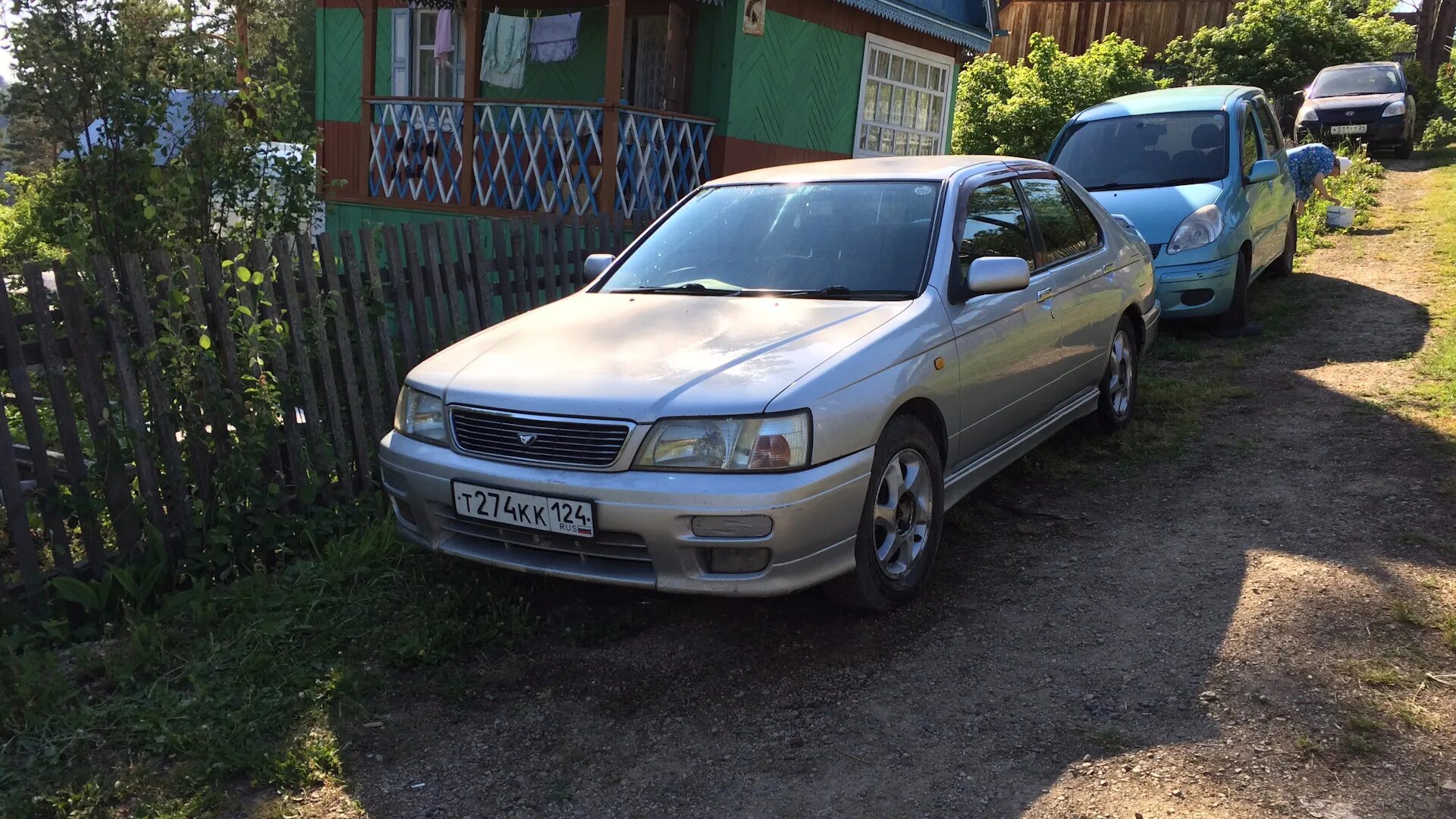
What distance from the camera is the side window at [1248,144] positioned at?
28.0 feet

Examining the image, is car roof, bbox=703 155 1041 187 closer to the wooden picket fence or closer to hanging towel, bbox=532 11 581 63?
the wooden picket fence

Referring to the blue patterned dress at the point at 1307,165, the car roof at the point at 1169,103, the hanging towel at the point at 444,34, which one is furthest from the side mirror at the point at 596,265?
the blue patterned dress at the point at 1307,165

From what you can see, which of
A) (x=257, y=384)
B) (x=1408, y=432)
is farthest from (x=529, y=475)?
(x=1408, y=432)

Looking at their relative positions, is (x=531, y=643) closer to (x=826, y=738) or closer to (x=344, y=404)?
(x=826, y=738)

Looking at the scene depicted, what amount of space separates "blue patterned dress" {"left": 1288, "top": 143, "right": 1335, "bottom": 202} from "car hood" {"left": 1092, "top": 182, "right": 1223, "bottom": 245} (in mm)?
4759

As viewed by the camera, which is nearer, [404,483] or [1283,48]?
[404,483]

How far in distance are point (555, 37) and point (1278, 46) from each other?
17148 millimetres

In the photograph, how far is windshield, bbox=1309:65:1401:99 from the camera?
19.4m

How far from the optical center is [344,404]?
527 centimetres

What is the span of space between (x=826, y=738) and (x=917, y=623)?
2.73ft

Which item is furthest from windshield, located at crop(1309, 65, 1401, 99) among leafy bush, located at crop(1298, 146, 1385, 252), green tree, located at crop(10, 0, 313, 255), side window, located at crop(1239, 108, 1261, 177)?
green tree, located at crop(10, 0, 313, 255)

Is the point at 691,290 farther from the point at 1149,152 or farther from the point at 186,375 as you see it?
the point at 1149,152

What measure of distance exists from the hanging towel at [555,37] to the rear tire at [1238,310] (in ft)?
21.5

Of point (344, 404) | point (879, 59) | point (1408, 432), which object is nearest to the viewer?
point (344, 404)
